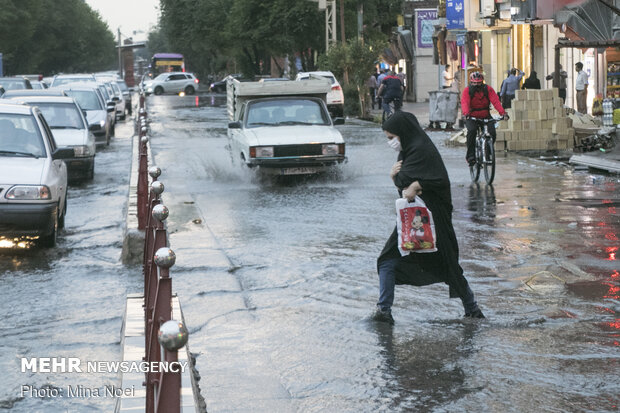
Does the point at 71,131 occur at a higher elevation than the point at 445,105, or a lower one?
lower

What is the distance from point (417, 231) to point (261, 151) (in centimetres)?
1027

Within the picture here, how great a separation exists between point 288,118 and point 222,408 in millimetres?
13817

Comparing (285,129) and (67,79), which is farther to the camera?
(67,79)

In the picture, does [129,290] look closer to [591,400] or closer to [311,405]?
[311,405]

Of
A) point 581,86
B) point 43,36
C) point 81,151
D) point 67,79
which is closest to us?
point 81,151

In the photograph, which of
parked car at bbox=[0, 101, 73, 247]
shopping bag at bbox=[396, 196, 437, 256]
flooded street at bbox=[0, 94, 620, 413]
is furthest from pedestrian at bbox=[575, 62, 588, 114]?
shopping bag at bbox=[396, 196, 437, 256]

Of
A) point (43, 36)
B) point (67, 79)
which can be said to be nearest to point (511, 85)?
point (67, 79)

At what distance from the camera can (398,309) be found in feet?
27.3

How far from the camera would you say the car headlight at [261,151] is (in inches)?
698

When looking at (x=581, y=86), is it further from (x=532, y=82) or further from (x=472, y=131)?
(x=472, y=131)

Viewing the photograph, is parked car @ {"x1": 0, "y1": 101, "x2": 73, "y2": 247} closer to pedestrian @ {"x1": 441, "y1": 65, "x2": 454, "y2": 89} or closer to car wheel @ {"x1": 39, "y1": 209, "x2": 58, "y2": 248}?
car wheel @ {"x1": 39, "y1": 209, "x2": 58, "y2": 248}

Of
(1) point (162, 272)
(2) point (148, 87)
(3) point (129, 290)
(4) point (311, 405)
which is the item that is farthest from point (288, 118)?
(2) point (148, 87)

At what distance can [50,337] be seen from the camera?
772 cm

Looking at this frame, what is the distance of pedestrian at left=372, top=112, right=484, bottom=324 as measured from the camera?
770cm
